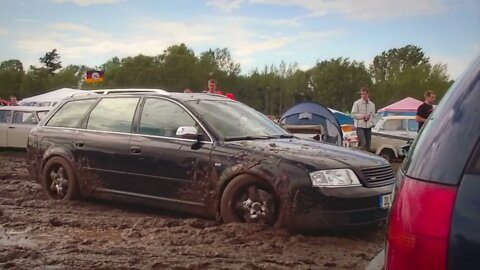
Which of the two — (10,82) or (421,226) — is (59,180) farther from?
(10,82)

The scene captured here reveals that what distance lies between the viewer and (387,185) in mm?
5977

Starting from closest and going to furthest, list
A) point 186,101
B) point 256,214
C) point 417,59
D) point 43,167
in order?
1. point 256,214
2. point 186,101
3. point 43,167
4. point 417,59

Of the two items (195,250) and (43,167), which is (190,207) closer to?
(195,250)

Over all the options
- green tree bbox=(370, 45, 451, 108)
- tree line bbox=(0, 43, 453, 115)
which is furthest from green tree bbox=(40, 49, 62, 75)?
green tree bbox=(370, 45, 451, 108)

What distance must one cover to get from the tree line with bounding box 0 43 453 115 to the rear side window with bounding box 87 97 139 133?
226ft

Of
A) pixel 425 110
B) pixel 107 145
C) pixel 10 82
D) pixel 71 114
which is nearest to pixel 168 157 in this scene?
pixel 107 145

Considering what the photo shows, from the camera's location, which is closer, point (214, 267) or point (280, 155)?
point (214, 267)

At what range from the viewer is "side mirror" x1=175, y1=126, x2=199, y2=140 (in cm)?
636

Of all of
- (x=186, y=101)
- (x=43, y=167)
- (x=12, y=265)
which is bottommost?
(x=12, y=265)

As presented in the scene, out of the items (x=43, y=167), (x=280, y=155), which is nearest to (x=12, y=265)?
(x=280, y=155)

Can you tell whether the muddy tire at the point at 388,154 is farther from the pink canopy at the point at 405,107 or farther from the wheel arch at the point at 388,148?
the pink canopy at the point at 405,107

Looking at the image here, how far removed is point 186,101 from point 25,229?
2218mm

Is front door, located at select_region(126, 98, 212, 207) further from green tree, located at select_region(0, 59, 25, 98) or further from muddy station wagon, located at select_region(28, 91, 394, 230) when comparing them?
green tree, located at select_region(0, 59, 25, 98)

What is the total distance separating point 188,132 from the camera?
20.9ft
